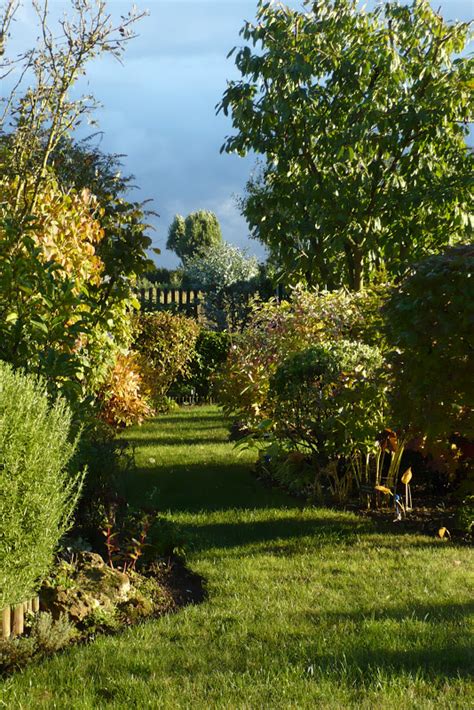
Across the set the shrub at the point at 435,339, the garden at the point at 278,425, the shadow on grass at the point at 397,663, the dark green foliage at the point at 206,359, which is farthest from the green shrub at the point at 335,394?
the dark green foliage at the point at 206,359

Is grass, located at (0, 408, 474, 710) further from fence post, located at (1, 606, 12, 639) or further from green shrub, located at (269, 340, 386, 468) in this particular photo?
green shrub, located at (269, 340, 386, 468)

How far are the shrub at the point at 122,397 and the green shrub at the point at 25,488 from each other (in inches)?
241

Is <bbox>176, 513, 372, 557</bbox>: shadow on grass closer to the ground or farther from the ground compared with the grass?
farther from the ground

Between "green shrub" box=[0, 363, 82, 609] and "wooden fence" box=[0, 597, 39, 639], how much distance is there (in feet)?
0.67

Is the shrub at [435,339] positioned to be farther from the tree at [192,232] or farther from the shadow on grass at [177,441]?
the tree at [192,232]

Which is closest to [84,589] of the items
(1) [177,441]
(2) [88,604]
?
(2) [88,604]

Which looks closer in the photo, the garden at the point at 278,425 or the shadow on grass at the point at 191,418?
the garden at the point at 278,425

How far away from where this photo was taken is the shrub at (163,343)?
13.1m

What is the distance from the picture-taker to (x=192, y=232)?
54688 mm

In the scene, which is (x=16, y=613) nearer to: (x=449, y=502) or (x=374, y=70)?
(x=449, y=502)

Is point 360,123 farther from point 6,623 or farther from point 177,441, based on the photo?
point 6,623

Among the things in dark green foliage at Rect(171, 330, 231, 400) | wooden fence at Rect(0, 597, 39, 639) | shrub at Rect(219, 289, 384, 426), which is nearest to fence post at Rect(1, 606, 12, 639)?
wooden fence at Rect(0, 597, 39, 639)

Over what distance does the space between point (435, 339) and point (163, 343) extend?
840 centimetres

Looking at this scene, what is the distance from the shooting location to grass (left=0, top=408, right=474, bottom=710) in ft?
10.6
